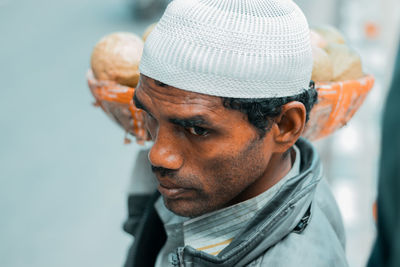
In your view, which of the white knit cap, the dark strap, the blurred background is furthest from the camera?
the blurred background

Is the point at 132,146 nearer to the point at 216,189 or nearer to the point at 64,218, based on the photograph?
the point at 64,218

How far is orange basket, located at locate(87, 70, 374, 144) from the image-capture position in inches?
62.1

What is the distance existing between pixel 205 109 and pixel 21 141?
4206 millimetres

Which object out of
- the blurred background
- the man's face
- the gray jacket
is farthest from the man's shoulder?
the blurred background

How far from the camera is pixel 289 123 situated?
4.21 ft

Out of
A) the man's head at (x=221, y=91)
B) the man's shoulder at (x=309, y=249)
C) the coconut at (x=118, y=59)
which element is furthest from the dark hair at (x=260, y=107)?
the coconut at (x=118, y=59)

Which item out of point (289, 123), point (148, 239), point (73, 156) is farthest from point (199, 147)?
point (73, 156)

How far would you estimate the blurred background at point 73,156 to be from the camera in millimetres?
3736

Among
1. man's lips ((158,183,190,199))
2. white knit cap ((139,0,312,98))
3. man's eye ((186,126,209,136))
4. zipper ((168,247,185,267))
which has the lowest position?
zipper ((168,247,185,267))

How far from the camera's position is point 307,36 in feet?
4.14

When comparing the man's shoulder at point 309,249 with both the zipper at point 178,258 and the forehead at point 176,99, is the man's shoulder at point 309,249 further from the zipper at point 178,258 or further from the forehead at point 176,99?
the forehead at point 176,99

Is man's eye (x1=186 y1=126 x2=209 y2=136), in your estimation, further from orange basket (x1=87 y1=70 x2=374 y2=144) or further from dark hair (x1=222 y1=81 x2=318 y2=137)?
orange basket (x1=87 y1=70 x2=374 y2=144)

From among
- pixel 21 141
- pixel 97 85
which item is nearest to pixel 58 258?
pixel 21 141

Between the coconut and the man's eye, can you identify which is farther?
the coconut
